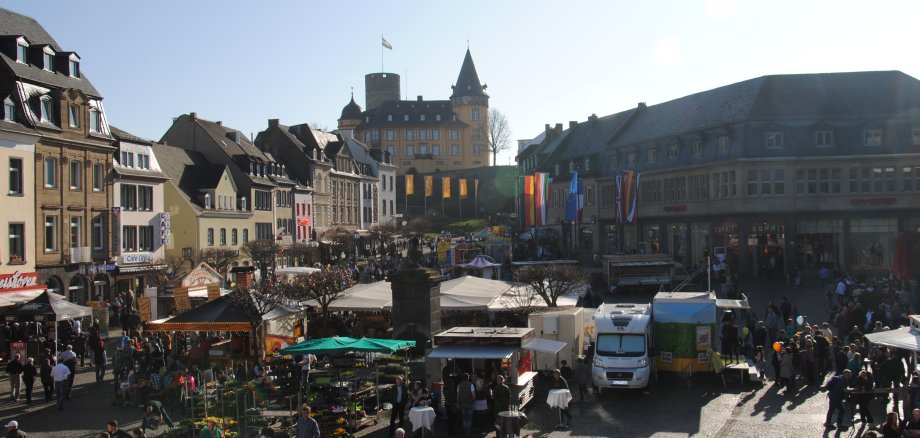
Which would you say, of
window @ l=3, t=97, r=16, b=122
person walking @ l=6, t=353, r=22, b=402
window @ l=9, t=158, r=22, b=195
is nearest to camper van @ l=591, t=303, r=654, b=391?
person walking @ l=6, t=353, r=22, b=402

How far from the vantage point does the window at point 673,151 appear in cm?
5897

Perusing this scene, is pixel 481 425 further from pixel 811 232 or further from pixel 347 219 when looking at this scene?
pixel 347 219

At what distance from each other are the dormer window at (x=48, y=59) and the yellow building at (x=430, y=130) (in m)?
97.0

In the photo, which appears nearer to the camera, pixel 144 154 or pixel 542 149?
pixel 144 154

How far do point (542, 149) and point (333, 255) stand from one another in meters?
33.2

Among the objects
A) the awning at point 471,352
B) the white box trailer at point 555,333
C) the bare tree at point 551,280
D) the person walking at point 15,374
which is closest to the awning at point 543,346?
the awning at point 471,352

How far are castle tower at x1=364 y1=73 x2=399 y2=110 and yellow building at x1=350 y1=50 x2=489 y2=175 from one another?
1989 cm

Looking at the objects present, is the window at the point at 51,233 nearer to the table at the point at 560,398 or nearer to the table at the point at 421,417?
the table at the point at 421,417

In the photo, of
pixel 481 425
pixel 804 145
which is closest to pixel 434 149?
pixel 804 145

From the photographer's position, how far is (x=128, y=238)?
45.5 m

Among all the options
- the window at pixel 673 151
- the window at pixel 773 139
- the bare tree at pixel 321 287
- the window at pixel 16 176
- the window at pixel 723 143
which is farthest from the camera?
the window at pixel 673 151

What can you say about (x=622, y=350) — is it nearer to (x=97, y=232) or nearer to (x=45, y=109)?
(x=45, y=109)

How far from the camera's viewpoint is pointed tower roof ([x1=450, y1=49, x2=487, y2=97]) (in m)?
144

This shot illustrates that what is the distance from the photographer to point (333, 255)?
223 ft
